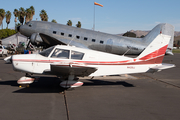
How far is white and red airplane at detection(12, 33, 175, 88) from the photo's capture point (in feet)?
25.6

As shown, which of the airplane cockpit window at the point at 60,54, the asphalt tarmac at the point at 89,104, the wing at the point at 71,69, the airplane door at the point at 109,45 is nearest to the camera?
the asphalt tarmac at the point at 89,104

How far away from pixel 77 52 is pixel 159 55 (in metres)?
4.05

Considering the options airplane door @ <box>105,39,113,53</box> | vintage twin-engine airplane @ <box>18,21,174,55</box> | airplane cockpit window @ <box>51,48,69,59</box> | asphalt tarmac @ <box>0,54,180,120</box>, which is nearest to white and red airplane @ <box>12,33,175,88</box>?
airplane cockpit window @ <box>51,48,69,59</box>

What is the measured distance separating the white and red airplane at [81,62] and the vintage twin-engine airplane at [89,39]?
6.58m

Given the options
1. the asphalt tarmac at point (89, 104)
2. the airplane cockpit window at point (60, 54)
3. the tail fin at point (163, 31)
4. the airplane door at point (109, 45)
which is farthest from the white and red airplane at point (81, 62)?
the tail fin at point (163, 31)

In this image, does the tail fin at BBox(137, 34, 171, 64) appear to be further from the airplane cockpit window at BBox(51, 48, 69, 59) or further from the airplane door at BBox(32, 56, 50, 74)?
the airplane door at BBox(32, 56, 50, 74)

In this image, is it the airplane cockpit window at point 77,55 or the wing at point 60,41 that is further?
the wing at point 60,41

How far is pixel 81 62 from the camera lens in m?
7.95

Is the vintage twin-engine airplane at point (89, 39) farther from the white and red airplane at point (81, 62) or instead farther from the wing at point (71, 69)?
the wing at point (71, 69)

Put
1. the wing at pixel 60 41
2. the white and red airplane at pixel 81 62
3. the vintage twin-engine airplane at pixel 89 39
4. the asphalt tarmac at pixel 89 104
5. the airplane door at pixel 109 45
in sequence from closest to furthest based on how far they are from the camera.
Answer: the asphalt tarmac at pixel 89 104 < the white and red airplane at pixel 81 62 < the vintage twin-engine airplane at pixel 89 39 < the airplane door at pixel 109 45 < the wing at pixel 60 41

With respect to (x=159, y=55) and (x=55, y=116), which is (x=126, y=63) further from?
(x=55, y=116)

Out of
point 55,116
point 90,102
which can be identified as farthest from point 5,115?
point 90,102

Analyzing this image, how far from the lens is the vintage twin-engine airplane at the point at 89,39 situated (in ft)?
50.1

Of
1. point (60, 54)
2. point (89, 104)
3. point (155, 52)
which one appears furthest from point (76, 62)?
point (155, 52)
